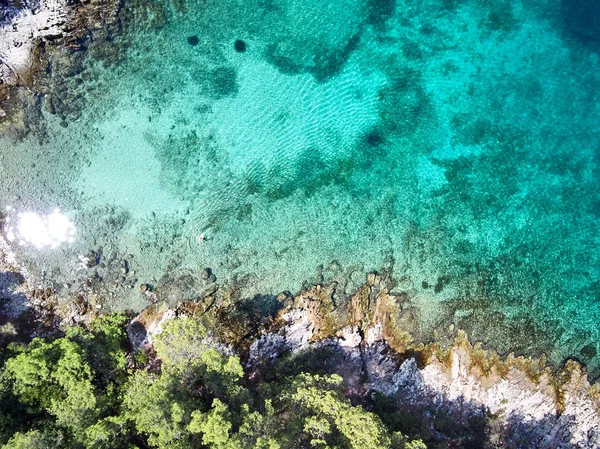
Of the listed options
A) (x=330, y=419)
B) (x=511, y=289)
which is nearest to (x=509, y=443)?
(x=511, y=289)

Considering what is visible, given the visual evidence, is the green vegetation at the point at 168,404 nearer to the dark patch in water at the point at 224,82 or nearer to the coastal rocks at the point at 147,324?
the coastal rocks at the point at 147,324

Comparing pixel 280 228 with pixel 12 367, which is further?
pixel 280 228

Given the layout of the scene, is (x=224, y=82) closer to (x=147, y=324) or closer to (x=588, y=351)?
(x=147, y=324)

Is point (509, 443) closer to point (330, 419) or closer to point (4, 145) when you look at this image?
point (330, 419)

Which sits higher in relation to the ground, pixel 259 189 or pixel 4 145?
pixel 4 145

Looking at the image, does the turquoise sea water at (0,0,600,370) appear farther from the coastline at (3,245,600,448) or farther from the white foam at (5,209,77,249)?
the coastline at (3,245,600,448)

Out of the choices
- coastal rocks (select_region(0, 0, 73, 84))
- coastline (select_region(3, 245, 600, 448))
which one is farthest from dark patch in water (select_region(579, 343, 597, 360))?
coastal rocks (select_region(0, 0, 73, 84))

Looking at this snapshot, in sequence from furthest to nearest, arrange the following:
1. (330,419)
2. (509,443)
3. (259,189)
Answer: (259,189) < (509,443) < (330,419)
